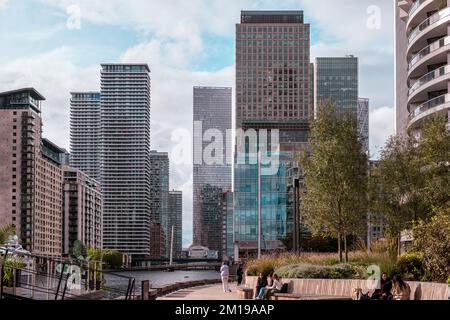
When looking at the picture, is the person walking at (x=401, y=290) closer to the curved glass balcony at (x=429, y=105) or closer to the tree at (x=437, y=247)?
the tree at (x=437, y=247)

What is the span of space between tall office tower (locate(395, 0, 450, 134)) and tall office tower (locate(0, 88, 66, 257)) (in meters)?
130

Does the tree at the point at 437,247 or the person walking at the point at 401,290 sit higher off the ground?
the tree at the point at 437,247

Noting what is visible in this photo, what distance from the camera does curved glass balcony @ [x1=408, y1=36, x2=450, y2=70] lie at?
55.1 metres

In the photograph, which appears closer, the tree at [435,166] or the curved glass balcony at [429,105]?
the tree at [435,166]

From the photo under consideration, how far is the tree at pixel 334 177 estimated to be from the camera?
112 ft

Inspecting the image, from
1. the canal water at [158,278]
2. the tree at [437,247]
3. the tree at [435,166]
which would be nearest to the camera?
the tree at [437,247]

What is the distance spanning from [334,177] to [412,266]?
364 inches

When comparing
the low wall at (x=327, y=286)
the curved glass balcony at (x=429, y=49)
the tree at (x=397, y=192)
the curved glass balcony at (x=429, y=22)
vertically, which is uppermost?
the curved glass balcony at (x=429, y=22)

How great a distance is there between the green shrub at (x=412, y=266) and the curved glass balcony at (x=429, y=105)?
30.9m

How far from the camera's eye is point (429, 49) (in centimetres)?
5769

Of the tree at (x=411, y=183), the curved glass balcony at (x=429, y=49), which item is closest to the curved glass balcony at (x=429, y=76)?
the curved glass balcony at (x=429, y=49)

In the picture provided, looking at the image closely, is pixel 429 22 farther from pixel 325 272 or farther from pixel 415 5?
pixel 325 272

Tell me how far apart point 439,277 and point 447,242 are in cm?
108
